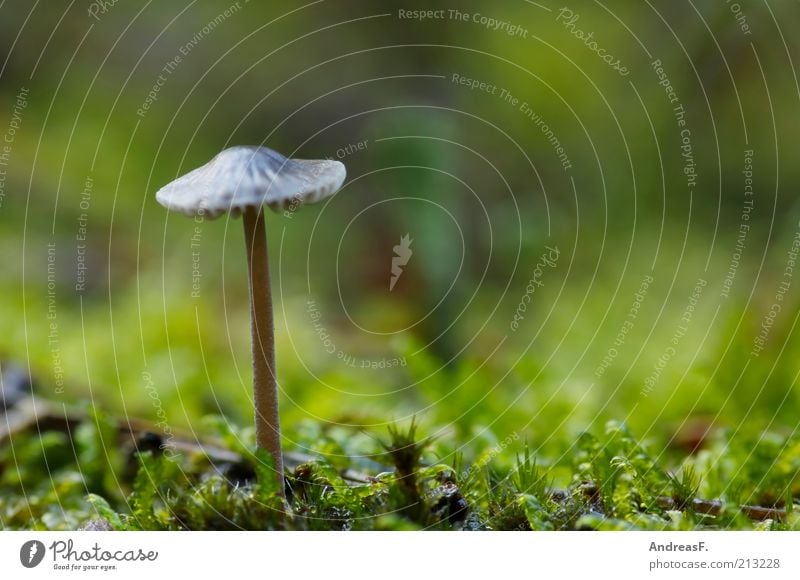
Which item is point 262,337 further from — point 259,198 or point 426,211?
point 426,211

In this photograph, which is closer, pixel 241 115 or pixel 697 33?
pixel 697 33

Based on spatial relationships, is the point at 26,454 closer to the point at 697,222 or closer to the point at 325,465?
the point at 325,465

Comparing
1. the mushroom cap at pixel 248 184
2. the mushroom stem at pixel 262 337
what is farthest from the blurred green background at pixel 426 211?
the mushroom cap at pixel 248 184

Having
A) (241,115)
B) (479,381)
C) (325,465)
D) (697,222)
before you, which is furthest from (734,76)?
(325,465)

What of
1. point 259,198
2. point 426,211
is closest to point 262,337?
point 259,198

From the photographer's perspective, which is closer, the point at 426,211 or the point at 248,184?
the point at 248,184

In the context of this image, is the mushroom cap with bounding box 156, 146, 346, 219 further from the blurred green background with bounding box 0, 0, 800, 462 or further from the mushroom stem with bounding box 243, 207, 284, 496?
the blurred green background with bounding box 0, 0, 800, 462

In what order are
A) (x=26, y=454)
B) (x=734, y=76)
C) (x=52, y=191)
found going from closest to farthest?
(x=26, y=454) < (x=734, y=76) < (x=52, y=191)
